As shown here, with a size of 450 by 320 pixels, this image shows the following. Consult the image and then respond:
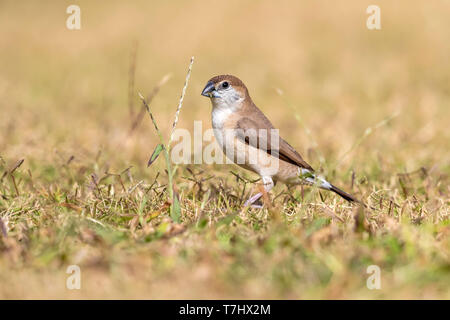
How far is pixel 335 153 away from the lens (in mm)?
6340

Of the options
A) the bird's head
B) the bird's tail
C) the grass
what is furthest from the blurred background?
the bird's head

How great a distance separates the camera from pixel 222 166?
565 cm

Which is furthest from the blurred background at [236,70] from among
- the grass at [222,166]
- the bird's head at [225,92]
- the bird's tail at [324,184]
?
the bird's head at [225,92]

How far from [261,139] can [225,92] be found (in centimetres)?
46

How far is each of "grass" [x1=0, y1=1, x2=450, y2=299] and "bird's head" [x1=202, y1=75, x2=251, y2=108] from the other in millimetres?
402

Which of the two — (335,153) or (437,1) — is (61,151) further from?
(437,1)

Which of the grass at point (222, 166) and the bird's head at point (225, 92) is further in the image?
the bird's head at point (225, 92)

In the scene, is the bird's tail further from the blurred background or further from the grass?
the blurred background

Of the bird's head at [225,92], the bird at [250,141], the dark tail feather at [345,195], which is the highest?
the bird's head at [225,92]

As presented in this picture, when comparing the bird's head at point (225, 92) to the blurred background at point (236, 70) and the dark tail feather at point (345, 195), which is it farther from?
the blurred background at point (236, 70)

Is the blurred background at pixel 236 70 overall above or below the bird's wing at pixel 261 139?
above

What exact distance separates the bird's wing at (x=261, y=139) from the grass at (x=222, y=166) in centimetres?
23

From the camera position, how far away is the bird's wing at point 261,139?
14.8 feet
